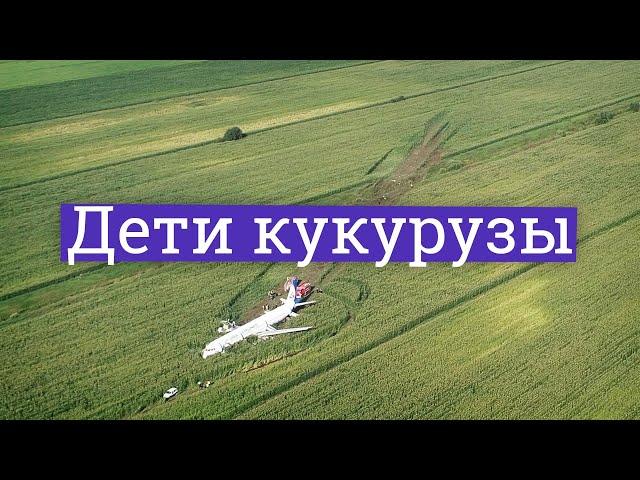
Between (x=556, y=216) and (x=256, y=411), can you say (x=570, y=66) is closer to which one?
(x=556, y=216)

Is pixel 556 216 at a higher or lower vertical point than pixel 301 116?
lower

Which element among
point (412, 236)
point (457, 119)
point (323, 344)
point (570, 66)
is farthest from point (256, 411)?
point (570, 66)

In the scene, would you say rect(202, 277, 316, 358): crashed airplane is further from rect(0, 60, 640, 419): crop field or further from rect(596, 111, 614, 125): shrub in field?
rect(596, 111, 614, 125): shrub in field

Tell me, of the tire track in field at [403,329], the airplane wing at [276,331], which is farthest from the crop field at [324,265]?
the airplane wing at [276,331]

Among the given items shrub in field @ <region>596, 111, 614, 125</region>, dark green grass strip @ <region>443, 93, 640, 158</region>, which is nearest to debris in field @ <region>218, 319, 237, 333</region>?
dark green grass strip @ <region>443, 93, 640, 158</region>

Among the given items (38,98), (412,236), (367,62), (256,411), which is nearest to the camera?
(256,411)

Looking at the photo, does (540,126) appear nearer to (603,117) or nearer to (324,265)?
(603,117)
